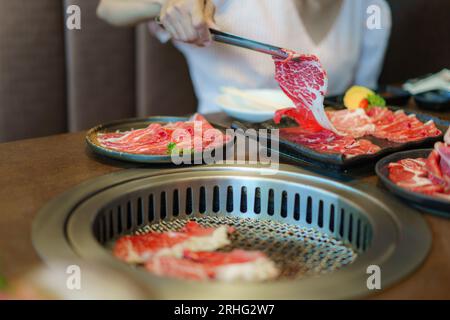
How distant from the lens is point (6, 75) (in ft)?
7.73

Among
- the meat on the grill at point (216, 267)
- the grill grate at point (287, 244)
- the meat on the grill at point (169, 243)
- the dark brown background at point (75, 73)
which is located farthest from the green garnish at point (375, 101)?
the dark brown background at point (75, 73)

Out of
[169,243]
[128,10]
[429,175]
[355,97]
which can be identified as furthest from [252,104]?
[169,243]

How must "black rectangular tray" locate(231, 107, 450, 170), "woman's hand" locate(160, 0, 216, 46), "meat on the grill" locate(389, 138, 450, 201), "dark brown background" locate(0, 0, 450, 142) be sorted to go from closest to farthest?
"meat on the grill" locate(389, 138, 450, 201) → "black rectangular tray" locate(231, 107, 450, 170) → "woman's hand" locate(160, 0, 216, 46) → "dark brown background" locate(0, 0, 450, 142)

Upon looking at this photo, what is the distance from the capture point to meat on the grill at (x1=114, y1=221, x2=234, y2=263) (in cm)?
103

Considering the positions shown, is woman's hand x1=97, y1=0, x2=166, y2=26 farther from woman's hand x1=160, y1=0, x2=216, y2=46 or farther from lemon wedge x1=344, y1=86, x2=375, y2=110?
lemon wedge x1=344, y1=86, x2=375, y2=110

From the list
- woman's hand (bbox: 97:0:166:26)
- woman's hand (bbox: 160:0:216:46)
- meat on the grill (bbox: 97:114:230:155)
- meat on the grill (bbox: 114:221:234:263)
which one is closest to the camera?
meat on the grill (bbox: 114:221:234:263)

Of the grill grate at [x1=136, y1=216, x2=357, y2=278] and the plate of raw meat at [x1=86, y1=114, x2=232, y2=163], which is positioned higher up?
the plate of raw meat at [x1=86, y1=114, x2=232, y2=163]

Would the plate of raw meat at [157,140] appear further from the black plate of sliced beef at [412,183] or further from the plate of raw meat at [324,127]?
the black plate of sliced beef at [412,183]

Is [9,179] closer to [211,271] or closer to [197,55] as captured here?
[211,271]

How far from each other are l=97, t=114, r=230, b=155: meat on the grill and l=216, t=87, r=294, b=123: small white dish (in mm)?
251

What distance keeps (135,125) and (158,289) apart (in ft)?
2.87

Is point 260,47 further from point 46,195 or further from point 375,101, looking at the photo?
point 46,195

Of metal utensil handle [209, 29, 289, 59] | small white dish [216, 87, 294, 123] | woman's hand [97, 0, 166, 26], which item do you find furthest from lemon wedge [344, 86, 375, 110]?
woman's hand [97, 0, 166, 26]
